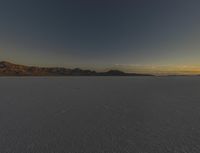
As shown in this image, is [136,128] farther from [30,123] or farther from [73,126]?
[30,123]

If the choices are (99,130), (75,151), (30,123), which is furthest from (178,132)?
(30,123)

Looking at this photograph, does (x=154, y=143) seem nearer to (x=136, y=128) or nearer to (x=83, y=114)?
(x=136, y=128)

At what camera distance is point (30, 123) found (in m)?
3.59

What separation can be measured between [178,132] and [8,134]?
11.6 feet

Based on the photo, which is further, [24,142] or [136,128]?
[136,128]

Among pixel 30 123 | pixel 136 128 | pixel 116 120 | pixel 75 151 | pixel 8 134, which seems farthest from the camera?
pixel 116 120

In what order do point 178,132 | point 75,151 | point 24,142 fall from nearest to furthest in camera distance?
point 75,151 < point 24,142 < point 178,132

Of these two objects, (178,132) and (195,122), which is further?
(195,122)

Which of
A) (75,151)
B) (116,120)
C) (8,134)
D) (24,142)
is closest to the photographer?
(75,151)

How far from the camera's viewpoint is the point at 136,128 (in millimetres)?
3338

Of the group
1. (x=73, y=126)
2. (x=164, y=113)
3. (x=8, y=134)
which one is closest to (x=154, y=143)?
(x=73, y=126)

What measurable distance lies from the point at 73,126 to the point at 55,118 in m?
0.80

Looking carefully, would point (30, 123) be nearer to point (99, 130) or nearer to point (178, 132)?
point (99, 130)

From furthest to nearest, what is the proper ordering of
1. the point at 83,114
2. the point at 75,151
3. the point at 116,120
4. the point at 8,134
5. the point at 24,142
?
the point at 83,114
the point at 116,120
the point at 8,134
the point at 24,142
the point at 75,151
